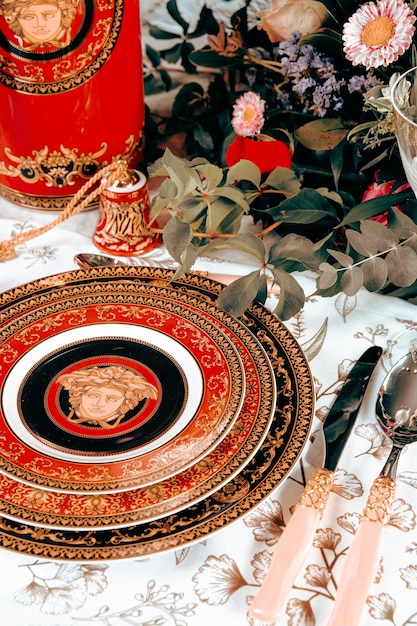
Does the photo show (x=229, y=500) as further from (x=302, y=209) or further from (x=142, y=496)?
(x=302, y=209)

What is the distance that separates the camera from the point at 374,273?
0.49m

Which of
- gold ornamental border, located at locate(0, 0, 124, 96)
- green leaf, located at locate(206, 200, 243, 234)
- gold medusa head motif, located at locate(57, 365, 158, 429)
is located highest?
gold ornamental border, located at locate(0, 0, 124, 96)

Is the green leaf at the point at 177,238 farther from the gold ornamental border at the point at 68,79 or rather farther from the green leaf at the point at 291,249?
the gold ornamental border at the point at 68,79

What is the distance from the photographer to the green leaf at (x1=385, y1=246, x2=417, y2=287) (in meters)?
0.49

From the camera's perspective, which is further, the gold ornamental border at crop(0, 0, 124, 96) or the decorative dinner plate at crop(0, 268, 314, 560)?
the gold ornamental border at crop(0, 0, 124, 96)

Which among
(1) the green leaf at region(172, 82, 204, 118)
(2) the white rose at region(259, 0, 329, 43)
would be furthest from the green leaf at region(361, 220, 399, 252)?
(1) the green leaf at region(172, 82, 204, 118)

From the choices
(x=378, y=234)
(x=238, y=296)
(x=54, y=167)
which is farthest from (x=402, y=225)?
(x=54, y=167)

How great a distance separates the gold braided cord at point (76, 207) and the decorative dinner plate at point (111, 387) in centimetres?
13

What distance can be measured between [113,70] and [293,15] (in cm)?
17

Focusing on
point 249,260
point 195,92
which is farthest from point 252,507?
point 195,92

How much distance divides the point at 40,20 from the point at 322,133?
Answer: 10.2 inches

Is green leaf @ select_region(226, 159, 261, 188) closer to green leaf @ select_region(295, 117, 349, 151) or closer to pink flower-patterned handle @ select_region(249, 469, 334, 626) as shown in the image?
green leaf @ select_region(295, 117, 349, 151)

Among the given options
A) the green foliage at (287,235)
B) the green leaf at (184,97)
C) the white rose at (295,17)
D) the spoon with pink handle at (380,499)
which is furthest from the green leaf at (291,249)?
the green leaf at (184,97)

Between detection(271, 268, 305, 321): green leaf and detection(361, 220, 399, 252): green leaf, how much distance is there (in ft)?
0.20
